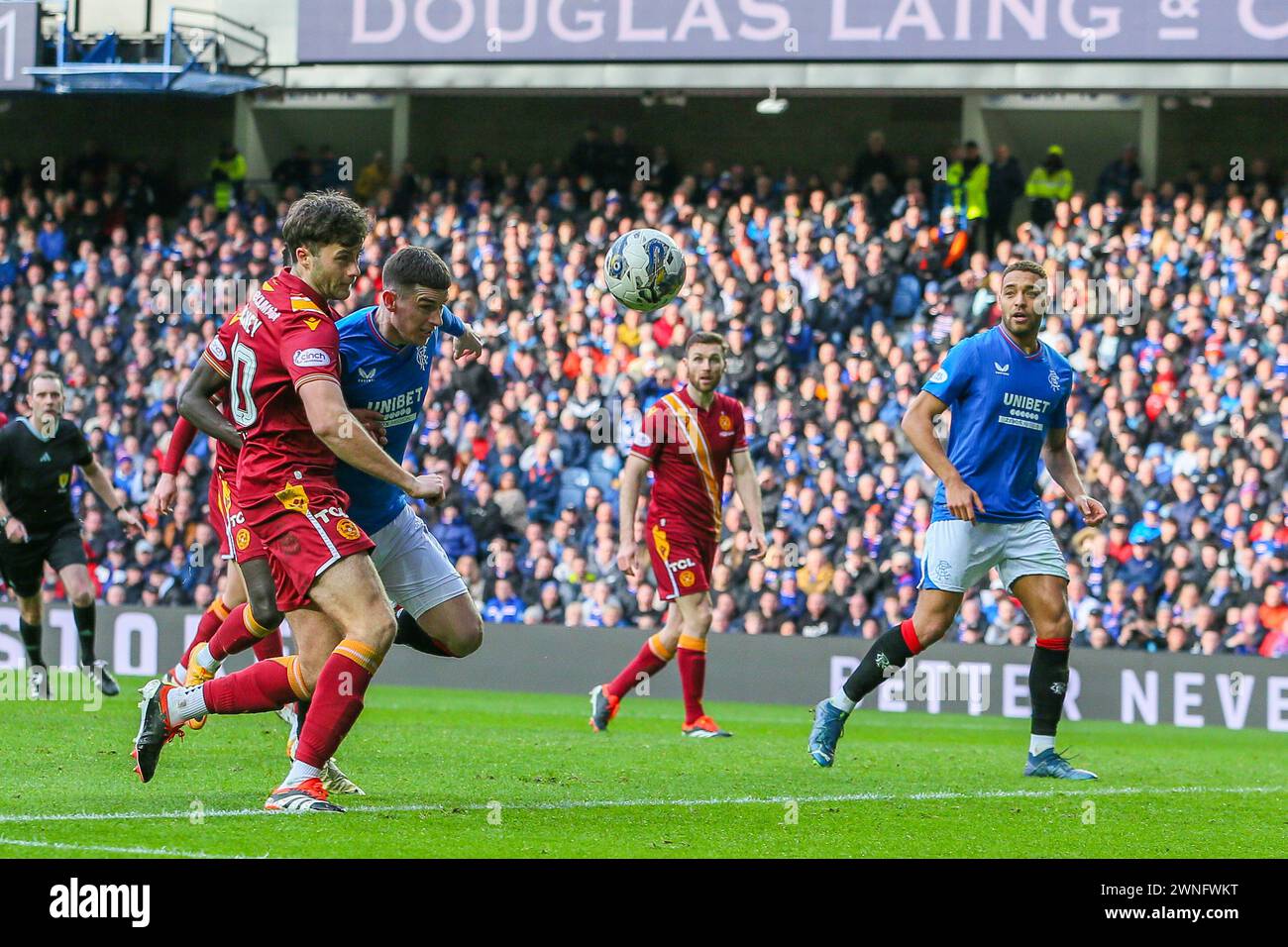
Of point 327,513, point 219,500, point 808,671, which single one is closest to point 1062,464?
point 327,513

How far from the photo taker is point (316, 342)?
21.2 ft

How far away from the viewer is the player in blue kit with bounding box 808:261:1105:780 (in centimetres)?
869

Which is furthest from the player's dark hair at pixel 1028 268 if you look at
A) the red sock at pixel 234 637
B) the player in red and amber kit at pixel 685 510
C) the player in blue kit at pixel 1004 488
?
the red sock at pixel 234 637

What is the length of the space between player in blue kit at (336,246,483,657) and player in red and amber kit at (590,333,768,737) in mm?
4119

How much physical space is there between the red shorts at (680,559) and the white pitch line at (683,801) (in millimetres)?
3595

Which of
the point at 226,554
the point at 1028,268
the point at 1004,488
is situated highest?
the point at 1028,268

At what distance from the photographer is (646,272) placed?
372 inches

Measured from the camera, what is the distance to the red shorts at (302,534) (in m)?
6.56

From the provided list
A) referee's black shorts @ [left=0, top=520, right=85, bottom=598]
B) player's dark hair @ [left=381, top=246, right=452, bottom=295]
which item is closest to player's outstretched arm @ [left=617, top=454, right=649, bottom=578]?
referee's black shorts @ [left=0, top=520, right=85, bottom=598]

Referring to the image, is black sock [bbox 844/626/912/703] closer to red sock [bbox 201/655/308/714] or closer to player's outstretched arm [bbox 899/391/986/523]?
player's outstretched arm [bbox 899/391/986/523]

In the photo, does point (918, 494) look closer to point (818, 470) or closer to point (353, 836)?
point (818, 470)

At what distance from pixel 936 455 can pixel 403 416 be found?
2662 millimetres

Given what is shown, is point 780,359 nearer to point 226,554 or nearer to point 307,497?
point 226,554
